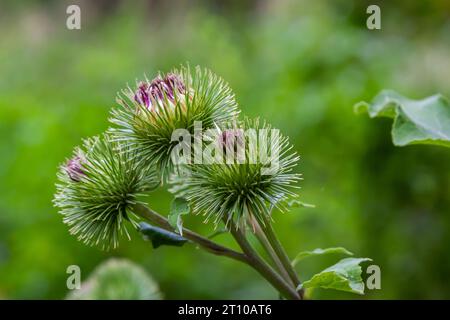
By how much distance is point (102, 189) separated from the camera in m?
1.33

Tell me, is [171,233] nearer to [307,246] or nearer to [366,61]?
[307,246]

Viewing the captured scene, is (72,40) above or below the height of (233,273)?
above

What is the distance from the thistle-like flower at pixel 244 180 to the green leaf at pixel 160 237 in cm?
6

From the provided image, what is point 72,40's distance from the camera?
6.25 meters

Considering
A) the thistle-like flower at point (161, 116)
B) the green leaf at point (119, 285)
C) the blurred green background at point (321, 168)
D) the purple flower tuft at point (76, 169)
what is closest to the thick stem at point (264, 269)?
the thistle-like flower at point (161, 116)

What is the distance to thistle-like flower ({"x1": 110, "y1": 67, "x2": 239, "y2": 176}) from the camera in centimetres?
127

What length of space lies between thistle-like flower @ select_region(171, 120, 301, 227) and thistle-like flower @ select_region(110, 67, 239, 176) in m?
0.06

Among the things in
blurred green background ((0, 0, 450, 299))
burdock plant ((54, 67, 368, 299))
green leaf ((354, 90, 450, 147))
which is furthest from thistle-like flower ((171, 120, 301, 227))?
blurred green background ((0, 0, 450, 299))

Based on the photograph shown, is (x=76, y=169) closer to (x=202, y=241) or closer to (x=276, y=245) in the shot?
(x=202, y=241)

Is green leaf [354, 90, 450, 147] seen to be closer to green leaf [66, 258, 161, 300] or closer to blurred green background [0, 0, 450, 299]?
green leaf [66, 258, 161, 300]

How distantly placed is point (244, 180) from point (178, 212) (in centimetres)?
15

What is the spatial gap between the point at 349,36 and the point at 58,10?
176 inches

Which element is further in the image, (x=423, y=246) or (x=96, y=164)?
(x=423, y=246)

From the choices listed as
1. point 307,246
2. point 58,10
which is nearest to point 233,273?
point 307,246
